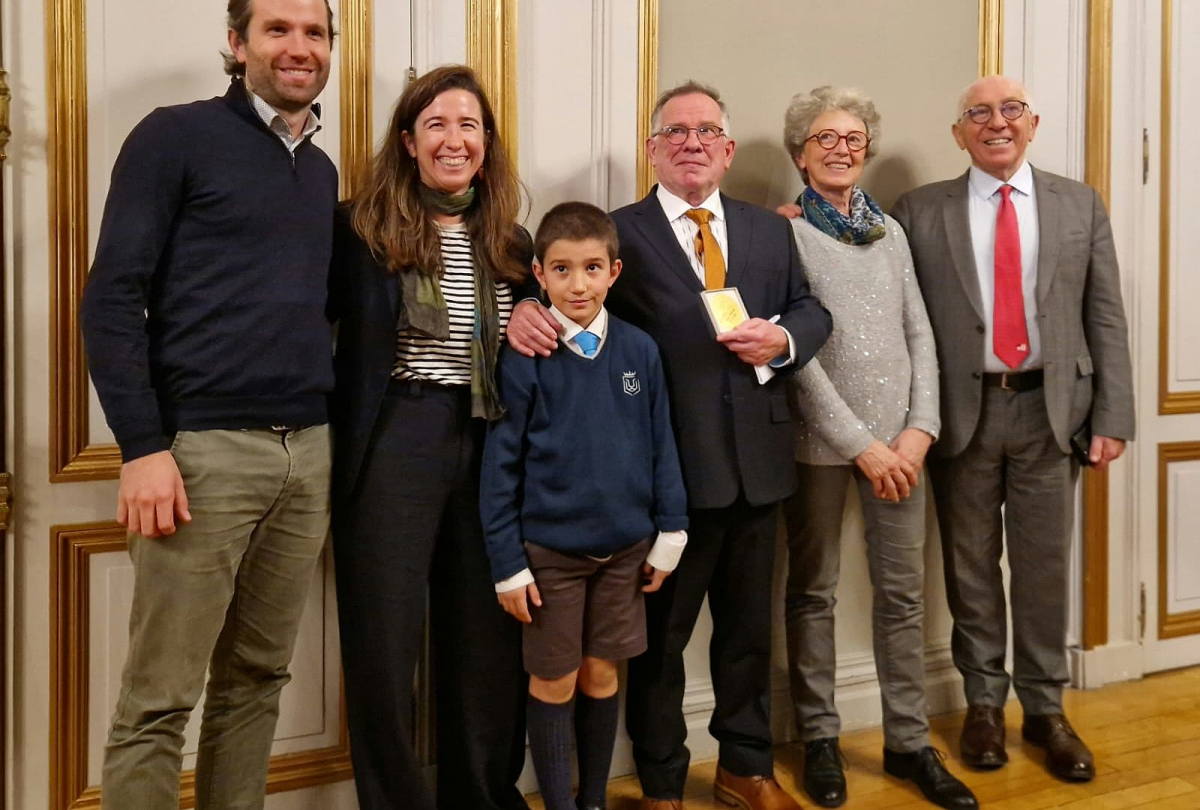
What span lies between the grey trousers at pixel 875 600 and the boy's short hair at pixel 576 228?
A: 2.76 ft

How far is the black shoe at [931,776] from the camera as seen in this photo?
2.38 metres

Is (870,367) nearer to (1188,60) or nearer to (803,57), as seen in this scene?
(803,57)

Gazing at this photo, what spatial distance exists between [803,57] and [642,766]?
189 centimetres

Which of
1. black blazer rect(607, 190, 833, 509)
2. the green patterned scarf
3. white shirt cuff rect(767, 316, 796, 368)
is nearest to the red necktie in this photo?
black blazer rect(607, 190, 833, 509)

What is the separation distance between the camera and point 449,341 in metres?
1.99

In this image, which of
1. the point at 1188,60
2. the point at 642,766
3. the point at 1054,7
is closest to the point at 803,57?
the point at 1054,7

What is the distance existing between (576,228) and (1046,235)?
1.34m

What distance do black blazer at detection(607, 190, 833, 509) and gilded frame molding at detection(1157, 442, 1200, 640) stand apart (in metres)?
1.72

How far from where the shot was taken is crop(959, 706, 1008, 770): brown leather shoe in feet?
8.52

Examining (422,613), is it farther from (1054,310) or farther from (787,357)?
(1054,310)

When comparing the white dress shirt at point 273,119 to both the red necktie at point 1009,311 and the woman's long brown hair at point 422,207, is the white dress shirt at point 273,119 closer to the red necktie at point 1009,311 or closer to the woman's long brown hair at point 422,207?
the woman's long brown hair at point 422,207

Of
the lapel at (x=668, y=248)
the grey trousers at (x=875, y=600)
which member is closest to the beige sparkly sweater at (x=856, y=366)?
the grey trousers at (x=875, y=600)

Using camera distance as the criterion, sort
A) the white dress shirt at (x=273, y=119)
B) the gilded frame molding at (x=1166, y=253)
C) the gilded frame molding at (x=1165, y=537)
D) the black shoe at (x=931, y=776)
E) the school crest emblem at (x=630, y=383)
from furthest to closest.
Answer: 1. the gilded frame molding at (x=1165, y=537)
2. the gilded frame molding at (x=1166, y=253)
3. the black shoe at (x=931, y=776)
4. the school crest emblem at (x=630, y=383)
5. the white dress shirt at (x=273, y=119)

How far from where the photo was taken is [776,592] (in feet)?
9.02
